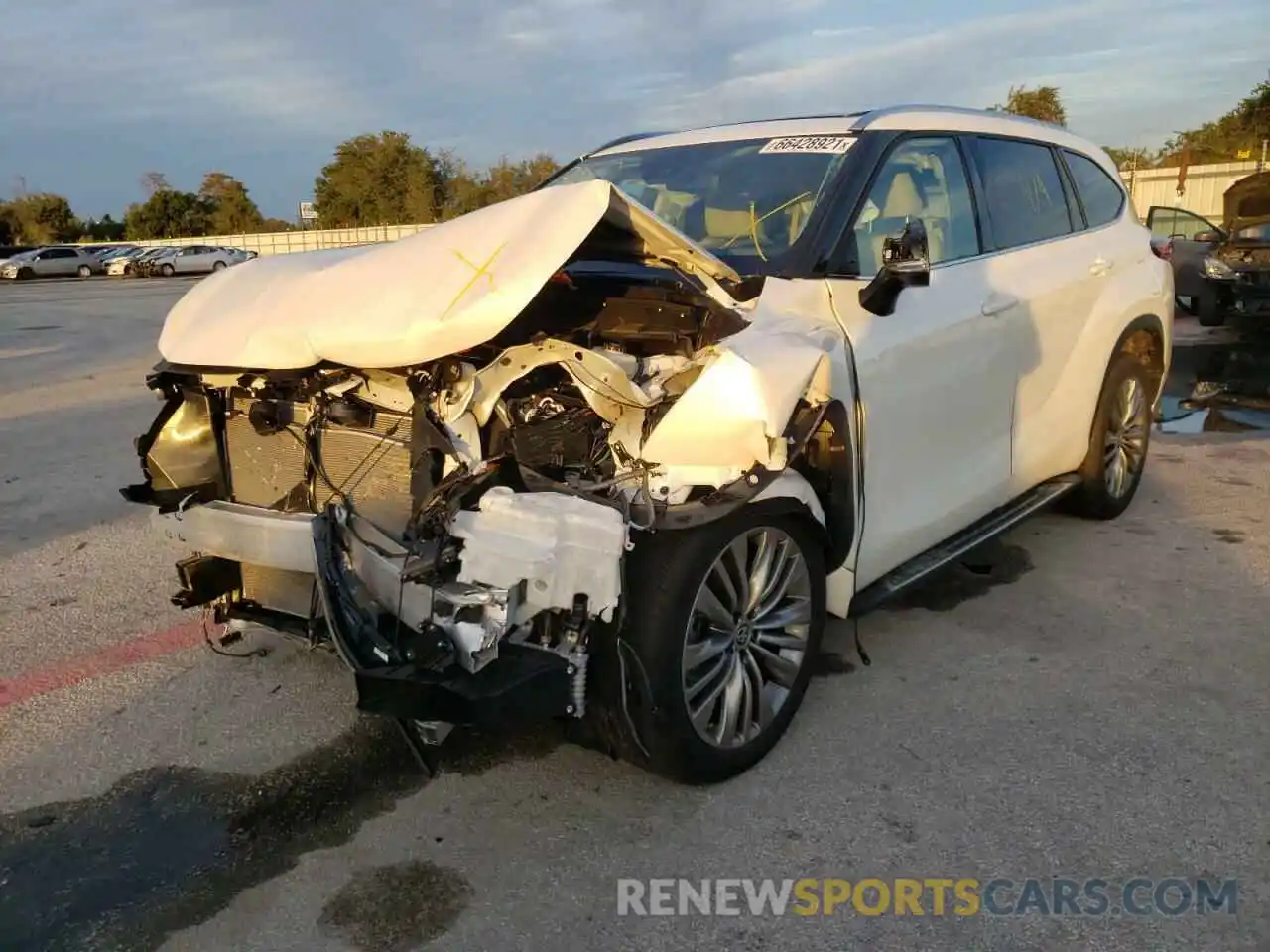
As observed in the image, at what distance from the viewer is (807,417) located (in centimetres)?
315

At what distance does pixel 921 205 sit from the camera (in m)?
4.13

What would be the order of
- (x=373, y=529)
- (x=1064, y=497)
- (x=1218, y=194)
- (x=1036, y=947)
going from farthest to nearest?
(x=1218, y=194)
(x=1064, y=497)
(x=373, y=529)
(x=1036, y=947)

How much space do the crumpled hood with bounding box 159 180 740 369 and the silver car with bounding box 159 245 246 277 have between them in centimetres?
4348

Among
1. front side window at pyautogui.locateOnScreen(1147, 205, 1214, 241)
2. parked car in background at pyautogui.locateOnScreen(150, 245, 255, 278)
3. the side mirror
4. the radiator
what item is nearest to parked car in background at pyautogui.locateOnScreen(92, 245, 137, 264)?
Answer: parked car in background at pyautogui.locateOnScreen(150, 245, 255, 278)

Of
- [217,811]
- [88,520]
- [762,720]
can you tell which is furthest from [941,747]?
[88,520]

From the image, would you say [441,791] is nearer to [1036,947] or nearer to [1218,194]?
[1036,947]

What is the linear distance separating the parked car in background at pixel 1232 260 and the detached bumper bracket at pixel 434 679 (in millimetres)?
11781

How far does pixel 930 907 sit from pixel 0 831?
2.70m

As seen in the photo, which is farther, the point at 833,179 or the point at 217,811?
the point at 833,179

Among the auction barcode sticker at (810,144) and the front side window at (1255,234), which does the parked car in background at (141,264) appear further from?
the auction barcode sticker at (810,144)

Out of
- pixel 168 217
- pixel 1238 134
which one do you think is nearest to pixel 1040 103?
pixel 1238 134

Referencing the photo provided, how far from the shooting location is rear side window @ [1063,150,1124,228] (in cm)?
535

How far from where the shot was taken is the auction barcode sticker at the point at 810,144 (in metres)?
4.02

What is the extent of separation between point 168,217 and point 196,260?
29.1 meters
